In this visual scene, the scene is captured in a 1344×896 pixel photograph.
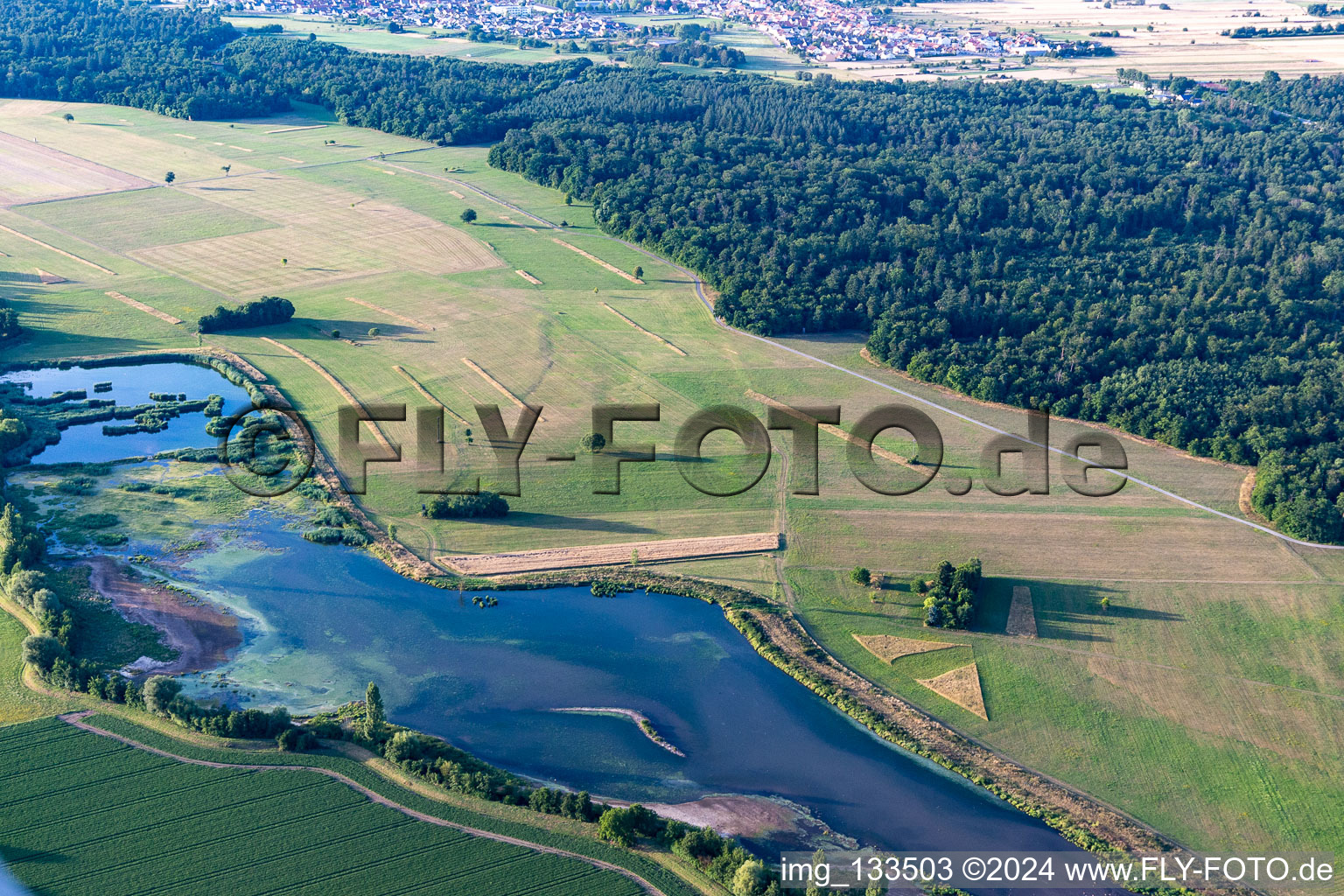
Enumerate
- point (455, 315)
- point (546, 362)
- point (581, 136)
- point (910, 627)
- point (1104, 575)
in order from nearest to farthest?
point (910, 627), point (1104, 575), point (546, 362), point (455, 315), point (581, 136)

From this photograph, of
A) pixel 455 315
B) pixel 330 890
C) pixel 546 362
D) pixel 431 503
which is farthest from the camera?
pixel 455 315

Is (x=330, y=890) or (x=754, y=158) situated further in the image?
(x=754, y=158)

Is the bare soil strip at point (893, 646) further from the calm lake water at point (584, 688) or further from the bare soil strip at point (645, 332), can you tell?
the bare soil strip at point (645, 332)

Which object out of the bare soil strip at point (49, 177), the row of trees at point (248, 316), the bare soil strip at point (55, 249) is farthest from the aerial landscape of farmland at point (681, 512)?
the bare soil strip at point (49, 177)

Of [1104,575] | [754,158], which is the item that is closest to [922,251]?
[754,158]

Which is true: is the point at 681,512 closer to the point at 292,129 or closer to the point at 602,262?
the point at 602,262

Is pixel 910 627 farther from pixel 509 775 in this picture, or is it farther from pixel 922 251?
pixel 922 251

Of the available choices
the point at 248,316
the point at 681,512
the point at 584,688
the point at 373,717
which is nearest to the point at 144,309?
the point at 248,316
